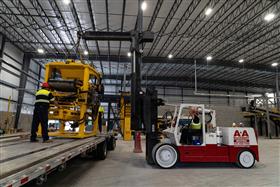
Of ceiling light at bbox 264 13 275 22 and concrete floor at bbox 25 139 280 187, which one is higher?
ceiling light at bbox 264 13 275 22

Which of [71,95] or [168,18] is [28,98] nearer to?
[168,18]

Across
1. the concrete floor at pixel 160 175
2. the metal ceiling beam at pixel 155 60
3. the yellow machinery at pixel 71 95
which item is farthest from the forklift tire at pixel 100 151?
the metal ceiling beam at pixel 155 60

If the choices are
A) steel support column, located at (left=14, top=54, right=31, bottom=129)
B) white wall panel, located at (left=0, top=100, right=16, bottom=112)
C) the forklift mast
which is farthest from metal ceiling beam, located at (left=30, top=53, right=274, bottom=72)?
the forklift mast

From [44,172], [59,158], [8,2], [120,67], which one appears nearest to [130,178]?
[59,158]

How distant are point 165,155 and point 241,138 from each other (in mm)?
2539

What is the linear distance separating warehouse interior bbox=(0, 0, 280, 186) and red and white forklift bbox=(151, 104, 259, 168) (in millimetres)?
317

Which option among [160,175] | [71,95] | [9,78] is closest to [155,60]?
[9,78]

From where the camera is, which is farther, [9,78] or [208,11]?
[9,78]

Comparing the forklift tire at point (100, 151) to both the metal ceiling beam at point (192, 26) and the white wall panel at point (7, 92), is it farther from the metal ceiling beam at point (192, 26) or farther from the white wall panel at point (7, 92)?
the white wall panel at point (7, 92)

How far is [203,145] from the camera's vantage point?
6.16 m

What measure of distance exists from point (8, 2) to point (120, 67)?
13.1 m

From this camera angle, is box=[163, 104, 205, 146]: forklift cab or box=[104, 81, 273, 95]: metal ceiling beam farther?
box=[104, 81, 273, 95]: metal ceiling beam

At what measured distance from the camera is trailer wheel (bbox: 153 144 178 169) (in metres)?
6.02

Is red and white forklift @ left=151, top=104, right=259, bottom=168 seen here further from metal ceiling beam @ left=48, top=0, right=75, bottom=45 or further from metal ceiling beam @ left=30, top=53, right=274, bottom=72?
metal ceiling beam @ left=30, top=53, right=274, bottom=72
